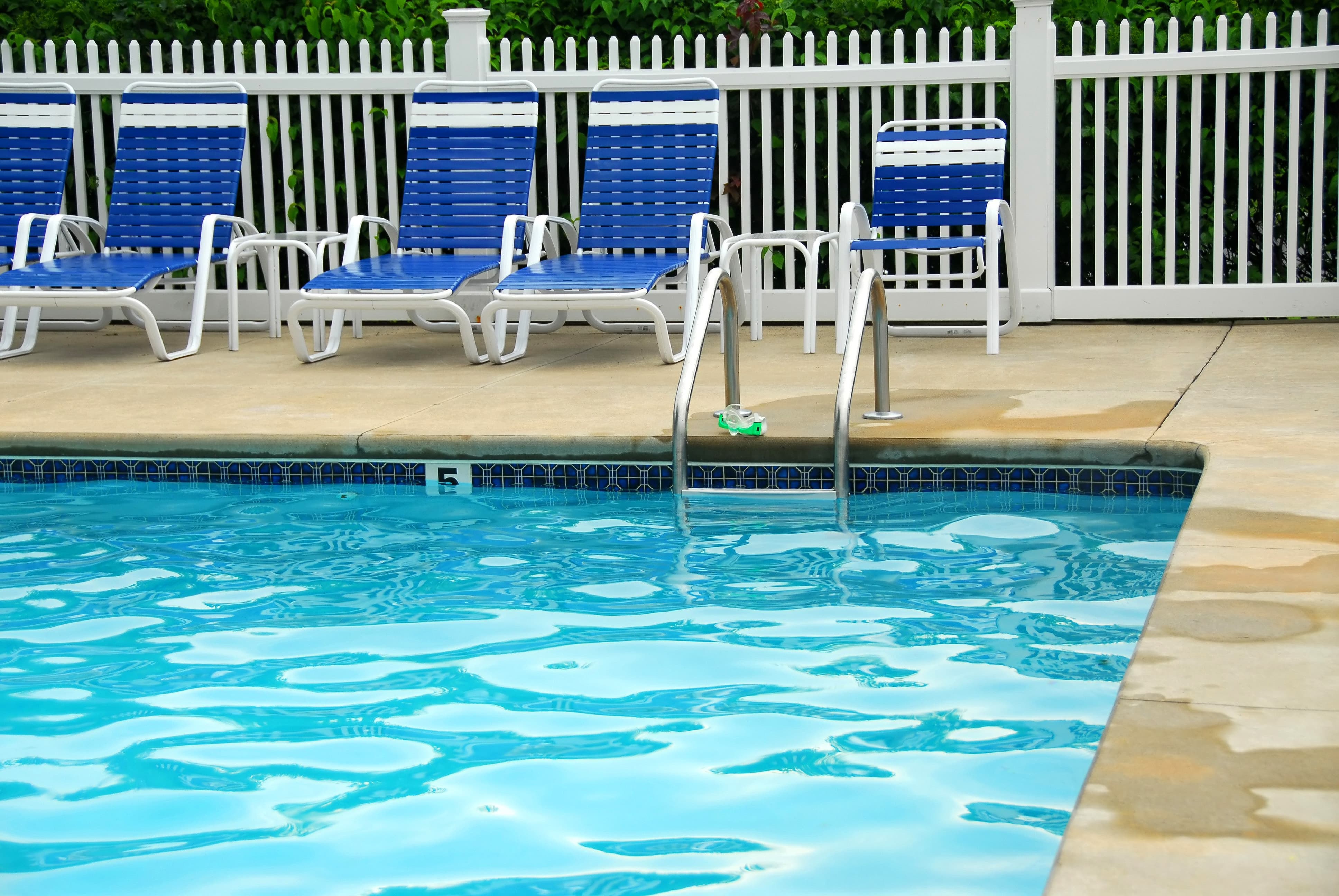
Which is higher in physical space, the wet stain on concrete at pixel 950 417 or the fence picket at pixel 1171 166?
the fence picket at pixel 1171 166

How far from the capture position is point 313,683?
352 cm

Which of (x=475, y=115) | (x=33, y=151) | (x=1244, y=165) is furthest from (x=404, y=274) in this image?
(x=1244, y=165)

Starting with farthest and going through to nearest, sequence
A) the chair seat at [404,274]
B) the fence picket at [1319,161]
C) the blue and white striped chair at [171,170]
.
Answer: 1. the blue and white striped chair at [171,170]
2. the fence picket at [1319,161]
3. the chair seat at [404,274]

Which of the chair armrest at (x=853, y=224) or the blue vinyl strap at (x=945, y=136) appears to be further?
the blue vinyl strap at (x=945, y=136)

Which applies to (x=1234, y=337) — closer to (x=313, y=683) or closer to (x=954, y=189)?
(x=954, y=189)

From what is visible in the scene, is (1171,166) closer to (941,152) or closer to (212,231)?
(941,152)

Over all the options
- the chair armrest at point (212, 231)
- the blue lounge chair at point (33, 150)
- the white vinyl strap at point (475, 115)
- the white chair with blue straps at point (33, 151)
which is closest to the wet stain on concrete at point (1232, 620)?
the white vinyl strap at point (475, 115)

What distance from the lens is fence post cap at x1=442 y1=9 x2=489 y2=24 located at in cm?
810

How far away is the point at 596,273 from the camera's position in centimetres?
677

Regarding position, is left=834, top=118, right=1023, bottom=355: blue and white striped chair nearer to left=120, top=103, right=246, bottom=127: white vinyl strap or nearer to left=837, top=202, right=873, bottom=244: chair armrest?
left=837, top=202, right=873, bottom=244: chair armrest

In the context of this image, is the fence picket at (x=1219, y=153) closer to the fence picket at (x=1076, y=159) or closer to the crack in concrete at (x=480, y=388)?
the fence picket at (x=1076, y=159)

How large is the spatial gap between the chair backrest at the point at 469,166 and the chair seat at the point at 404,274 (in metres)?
→ 0.35

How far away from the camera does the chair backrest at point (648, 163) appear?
7.53 metres

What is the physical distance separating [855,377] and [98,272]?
385 cm
